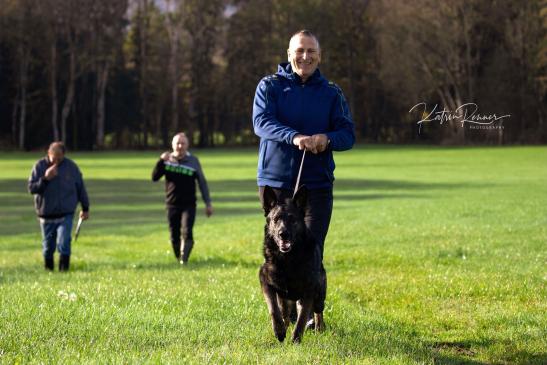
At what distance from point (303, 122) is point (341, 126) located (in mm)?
331

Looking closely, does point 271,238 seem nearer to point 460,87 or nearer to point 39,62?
point 460,87

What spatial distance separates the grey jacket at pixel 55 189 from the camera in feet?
45.3

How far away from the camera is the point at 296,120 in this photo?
7.49 metres

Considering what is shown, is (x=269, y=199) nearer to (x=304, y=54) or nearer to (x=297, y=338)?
(x=297, y=338)

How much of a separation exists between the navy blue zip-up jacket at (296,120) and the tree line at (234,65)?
5717 cm

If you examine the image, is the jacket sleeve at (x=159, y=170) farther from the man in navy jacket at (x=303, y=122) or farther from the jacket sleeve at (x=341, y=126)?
the jacket sleeve at (x=341, y=126)

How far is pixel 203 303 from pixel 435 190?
84.9ft

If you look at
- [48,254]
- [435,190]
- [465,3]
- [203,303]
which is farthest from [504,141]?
[203,303]

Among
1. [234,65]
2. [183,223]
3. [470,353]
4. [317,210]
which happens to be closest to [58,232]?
[183,223]

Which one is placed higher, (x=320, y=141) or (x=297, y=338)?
(x=320, y=141)

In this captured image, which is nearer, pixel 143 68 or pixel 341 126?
pixel 341 126

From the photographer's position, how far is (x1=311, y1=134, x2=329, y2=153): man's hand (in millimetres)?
7055

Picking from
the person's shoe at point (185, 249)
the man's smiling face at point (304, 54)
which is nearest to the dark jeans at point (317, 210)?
the man's smiling face at point (304, 54)

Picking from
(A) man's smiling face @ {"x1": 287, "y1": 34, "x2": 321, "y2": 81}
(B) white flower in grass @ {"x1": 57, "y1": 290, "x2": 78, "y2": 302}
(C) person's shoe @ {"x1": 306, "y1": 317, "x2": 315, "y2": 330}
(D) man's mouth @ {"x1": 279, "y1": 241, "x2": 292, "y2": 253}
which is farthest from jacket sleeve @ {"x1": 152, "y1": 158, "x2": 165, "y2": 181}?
(D) man's mouth @ {"x1": 279, "y1": 241, "x2": 292, "y2": 253}
